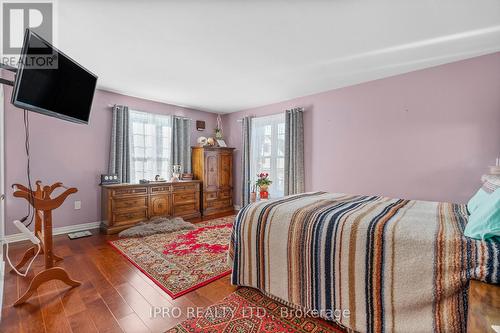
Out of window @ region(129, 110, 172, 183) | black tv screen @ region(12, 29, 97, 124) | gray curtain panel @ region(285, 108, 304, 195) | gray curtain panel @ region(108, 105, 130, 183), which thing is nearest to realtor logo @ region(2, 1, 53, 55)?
black tv screen @ region(12, 29, 97, 124)

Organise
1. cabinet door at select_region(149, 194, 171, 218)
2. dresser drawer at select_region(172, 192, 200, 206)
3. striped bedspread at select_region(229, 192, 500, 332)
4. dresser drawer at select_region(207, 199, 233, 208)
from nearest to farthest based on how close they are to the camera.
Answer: striped bedspread at select_region(229, 192, 500, 332) → cabinet door at select_region(149, 194, 171, 218) → dresser drawer at select_region(172, 192, 200, 206) → dresser drawer at select_region(207, 199, 233, 208)

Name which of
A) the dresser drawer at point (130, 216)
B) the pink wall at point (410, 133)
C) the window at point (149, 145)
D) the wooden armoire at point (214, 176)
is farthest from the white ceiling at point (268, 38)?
the dresser drawer at point (130, 216)

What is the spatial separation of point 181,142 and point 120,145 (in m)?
1.17

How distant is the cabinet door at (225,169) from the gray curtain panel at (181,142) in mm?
698

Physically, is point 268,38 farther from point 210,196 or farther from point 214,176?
point 210,196

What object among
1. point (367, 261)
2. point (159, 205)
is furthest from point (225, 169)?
point (367, 261)

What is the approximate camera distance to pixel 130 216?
3770 mm

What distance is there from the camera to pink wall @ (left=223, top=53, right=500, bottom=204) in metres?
2.67

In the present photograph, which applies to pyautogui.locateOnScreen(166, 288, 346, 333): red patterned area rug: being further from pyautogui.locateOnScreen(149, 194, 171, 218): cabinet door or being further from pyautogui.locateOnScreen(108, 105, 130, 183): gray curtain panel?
pyautogui.locateOnScreen(108, 105, 130, 183): gray curtain panel

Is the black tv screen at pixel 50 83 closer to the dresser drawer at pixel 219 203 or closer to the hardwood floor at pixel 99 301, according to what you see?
the hardwood floor at pixel 99 301

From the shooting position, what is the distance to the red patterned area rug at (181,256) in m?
2.14

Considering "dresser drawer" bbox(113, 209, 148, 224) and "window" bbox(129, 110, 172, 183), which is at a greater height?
"window" bbox(129, 110, 172, 183)

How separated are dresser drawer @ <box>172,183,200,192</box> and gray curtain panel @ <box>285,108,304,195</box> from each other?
186cm

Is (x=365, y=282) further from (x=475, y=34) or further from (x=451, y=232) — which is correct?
(x=475, y=34)
